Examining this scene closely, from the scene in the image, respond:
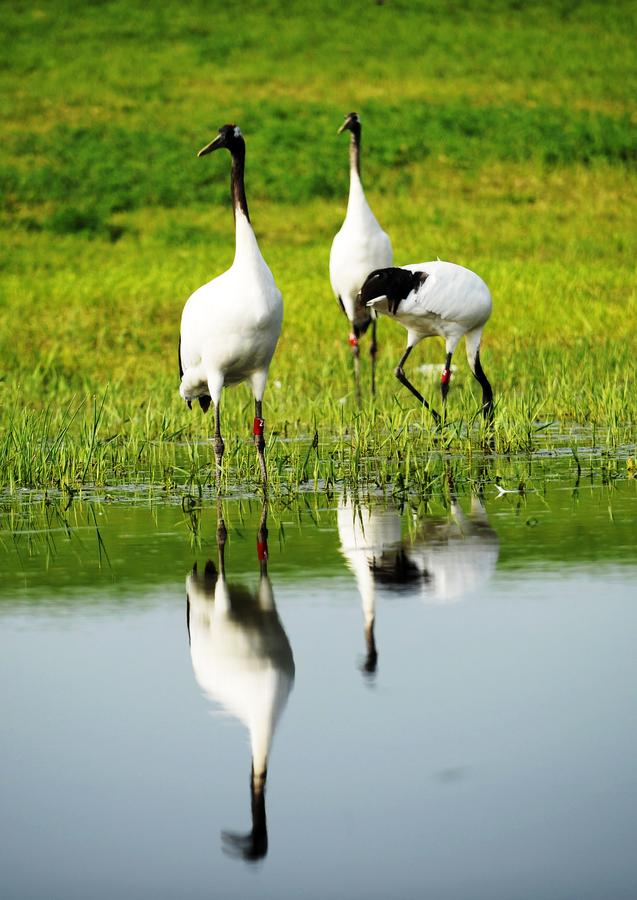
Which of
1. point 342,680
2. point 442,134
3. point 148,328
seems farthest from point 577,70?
point 342,680

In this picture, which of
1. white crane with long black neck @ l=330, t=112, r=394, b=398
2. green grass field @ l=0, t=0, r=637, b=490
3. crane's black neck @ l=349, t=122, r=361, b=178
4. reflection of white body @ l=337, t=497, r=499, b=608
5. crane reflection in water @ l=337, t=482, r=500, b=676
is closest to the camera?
crane reflection in water @ l=337, t=482, r=500, b=676

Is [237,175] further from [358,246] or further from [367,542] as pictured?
[358,246]

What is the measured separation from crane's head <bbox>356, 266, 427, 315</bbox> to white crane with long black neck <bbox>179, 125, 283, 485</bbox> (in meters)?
2.45

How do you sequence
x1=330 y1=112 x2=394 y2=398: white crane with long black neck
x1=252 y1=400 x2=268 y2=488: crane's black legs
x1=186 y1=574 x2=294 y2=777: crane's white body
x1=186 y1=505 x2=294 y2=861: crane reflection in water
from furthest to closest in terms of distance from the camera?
x1=330 y1=112 x2=394 y2=398: white crane with long black neck < x1=252 y1=400 x2=268 y2=488: crane's black legs < x1=186 y1=574 x2=294 y2=777: crane's white body < x1=186 y1=505 x2=294 y2=861: crane reflection in water

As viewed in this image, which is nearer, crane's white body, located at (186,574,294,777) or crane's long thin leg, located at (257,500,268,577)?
crane's white body, located at (186,574,294,777)

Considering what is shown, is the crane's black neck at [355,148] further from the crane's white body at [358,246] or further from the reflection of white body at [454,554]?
the reflection of white body at [454,554]

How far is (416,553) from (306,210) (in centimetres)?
2274

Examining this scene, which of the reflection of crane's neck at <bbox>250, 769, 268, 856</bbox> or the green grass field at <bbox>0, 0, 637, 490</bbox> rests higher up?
the green grass field at <bbox>0, 0, 637, 490</bbox>

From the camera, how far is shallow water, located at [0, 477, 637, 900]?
136 inches

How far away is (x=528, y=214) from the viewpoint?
89.6ft

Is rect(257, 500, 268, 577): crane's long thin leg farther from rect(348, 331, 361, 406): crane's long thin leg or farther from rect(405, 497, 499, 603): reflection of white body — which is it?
rect(348, 331, 361, 406): crane's long thin leg

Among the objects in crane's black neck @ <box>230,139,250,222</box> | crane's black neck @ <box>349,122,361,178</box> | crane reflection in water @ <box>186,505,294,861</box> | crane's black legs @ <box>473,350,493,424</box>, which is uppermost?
crane's black neck @ <box>349,122,361,178</box>

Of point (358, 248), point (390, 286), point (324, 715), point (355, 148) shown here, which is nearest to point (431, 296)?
point (390, 286)

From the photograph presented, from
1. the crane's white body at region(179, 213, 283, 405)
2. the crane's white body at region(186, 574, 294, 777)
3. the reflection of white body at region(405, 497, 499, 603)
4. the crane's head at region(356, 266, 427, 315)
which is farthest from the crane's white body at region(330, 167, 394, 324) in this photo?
the crane's white body at region(186, 574, 294, 777)
